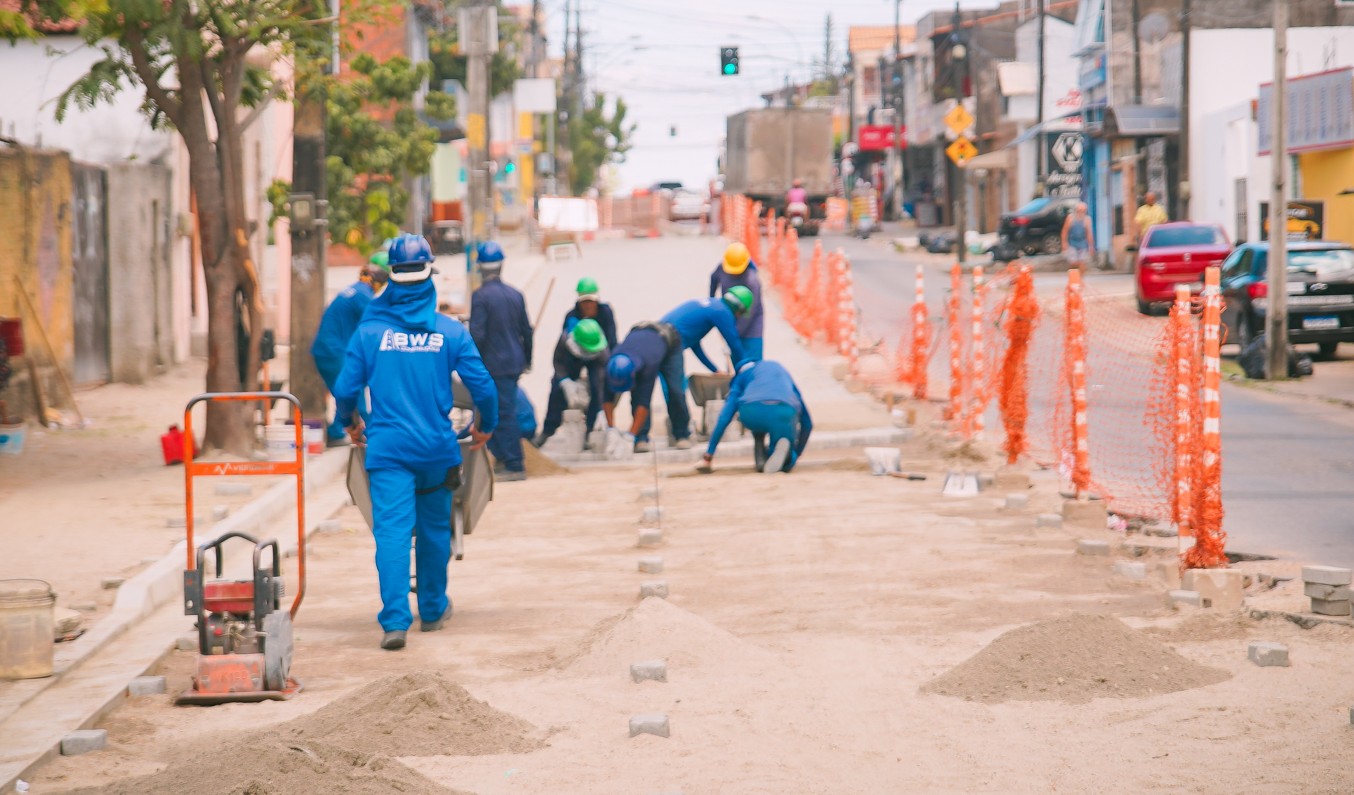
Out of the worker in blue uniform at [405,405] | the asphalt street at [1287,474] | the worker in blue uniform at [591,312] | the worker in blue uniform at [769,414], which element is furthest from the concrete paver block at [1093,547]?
the worker in blue uniform at [591,312]

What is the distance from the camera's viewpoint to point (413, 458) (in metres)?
8.44

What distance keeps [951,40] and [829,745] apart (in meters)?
Answer: 61.9

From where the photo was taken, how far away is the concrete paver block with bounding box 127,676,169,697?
24.3 feet

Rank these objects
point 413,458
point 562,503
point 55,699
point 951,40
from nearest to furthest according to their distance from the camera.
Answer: point 55,699 → point 413,458 → point 562,503 → point 951,40

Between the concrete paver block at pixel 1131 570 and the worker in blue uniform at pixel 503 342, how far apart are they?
6152mm

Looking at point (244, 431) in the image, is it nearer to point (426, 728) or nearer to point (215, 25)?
point (215, 25)

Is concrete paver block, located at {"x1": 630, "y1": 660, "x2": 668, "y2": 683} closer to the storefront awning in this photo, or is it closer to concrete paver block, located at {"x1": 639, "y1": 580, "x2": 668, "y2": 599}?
concrete paver block, located at {"x1": 639, "y1": 580, "x2": 668, "y2": 599}

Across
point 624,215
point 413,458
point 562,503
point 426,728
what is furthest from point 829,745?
point 624,215

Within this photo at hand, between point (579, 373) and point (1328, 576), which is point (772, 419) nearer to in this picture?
point (579, 373)

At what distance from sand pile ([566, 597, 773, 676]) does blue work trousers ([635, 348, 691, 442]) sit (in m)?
7.55

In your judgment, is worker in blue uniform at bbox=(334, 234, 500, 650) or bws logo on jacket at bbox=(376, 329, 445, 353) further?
bws logo on jacket at bbox=(376, 329, 445, 353)

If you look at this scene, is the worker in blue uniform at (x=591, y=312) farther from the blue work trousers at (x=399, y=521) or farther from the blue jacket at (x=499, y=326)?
the blue work trousers at (x=399, y=521)

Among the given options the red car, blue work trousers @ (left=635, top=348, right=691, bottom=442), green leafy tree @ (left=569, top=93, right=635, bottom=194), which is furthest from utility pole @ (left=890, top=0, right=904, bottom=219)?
blue work trousers @ (left=635, top=348, right=691, bottom=442)

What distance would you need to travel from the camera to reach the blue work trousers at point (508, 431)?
14.6m
